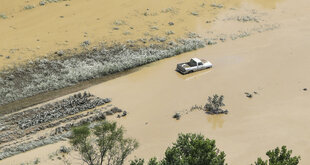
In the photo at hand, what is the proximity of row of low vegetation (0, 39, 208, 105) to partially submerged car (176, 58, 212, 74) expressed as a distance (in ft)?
10.5

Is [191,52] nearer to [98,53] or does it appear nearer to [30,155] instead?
[98,53]

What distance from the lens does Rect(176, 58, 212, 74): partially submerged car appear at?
30.4 metres

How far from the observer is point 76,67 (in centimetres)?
3111

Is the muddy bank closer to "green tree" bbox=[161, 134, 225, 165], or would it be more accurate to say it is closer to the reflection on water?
the reflection on water

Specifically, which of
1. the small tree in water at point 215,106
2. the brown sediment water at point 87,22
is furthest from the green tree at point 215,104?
the brown sediment water at point 87,22

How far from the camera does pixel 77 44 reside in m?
34.7

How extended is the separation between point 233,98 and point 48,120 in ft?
45.0

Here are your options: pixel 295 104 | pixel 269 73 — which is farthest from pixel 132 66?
pixel 295 104

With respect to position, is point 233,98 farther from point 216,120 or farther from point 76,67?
point 76,67

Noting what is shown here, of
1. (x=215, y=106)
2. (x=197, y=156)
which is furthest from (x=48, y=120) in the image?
(x=197, y=156)

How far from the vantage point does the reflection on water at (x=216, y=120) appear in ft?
79.4

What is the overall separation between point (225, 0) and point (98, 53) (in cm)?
2119

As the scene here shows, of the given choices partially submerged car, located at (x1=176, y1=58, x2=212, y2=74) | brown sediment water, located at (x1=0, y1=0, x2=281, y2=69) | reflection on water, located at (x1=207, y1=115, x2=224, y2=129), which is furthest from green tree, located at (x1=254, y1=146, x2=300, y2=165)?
brown sediment water, located at (x1=0, y1=0, x2=281, y2=69)

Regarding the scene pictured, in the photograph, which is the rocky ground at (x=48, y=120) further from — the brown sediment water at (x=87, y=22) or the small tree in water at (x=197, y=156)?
the small tree in water at (x=197, y=156)
